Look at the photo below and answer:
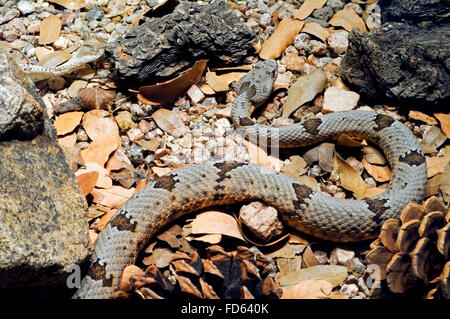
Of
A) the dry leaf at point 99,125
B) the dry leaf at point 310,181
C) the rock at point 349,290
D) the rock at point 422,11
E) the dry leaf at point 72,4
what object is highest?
the rock at point 422,11

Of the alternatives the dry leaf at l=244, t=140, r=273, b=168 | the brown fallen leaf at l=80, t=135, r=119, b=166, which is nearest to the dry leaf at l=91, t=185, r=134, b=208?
the brown fallen leaf at l=80, t=135, r=119, b=166

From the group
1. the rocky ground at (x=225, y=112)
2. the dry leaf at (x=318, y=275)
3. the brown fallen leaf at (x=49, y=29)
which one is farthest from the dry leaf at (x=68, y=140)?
the dry leaf at (x=318, y=275)

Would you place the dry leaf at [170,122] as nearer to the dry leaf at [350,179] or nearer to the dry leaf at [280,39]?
the dry leaf at [280,39]

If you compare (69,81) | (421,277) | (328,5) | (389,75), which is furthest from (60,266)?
(328,5)

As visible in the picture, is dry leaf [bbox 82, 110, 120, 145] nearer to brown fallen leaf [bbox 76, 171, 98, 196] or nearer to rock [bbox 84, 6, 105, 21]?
brown fallen leaf [bbox 76, 171, 98, 196]

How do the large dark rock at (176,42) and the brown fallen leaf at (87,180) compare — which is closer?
the brown fallen leaf at (87,180)

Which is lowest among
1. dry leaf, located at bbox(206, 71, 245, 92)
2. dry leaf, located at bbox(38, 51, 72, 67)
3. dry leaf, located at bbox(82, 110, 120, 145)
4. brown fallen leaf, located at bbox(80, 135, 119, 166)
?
brown fallen leaf, located at bbox(80, 135, 119, 166)
